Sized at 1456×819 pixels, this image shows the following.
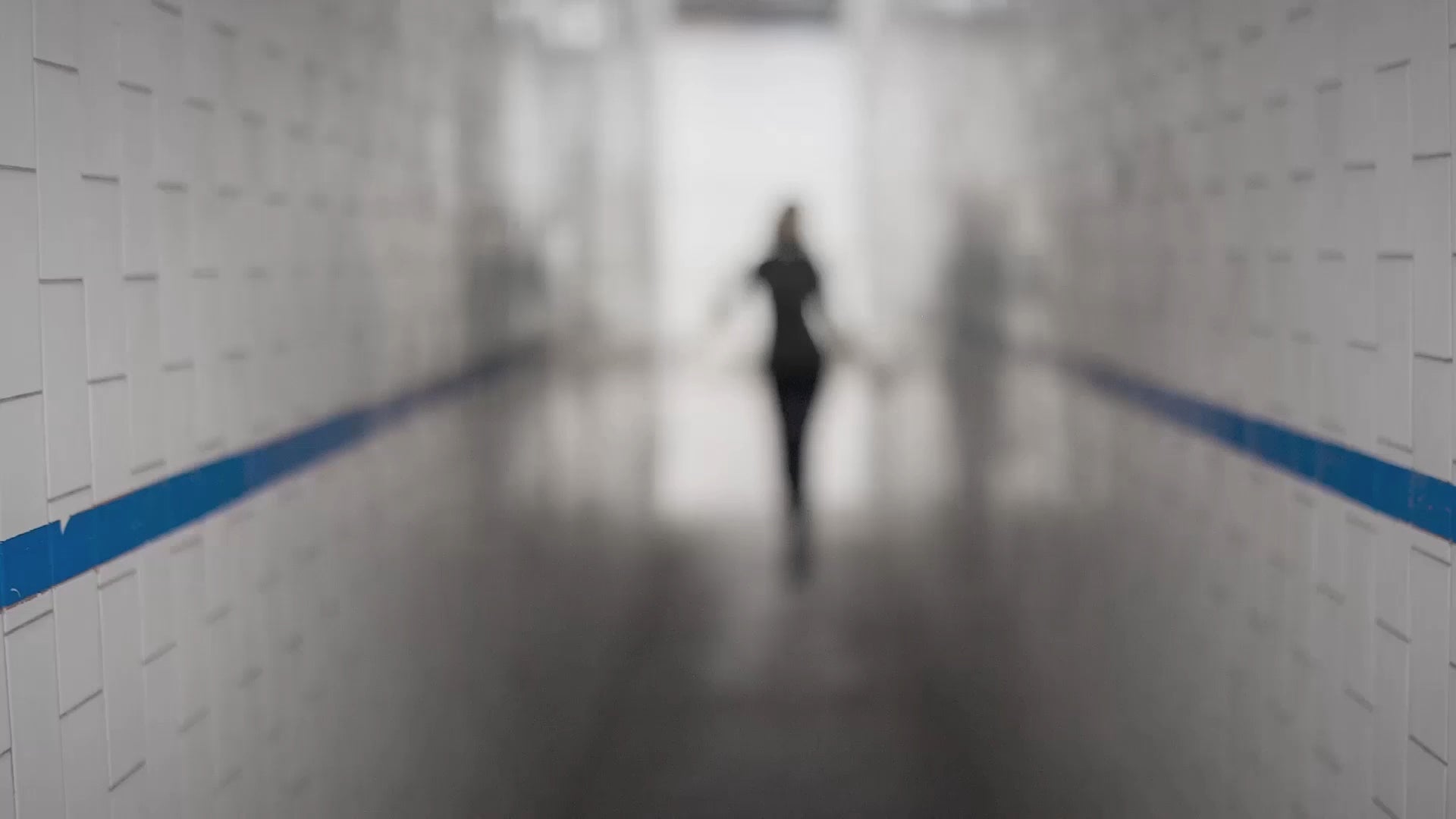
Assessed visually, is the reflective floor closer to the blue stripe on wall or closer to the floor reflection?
the floor reflection

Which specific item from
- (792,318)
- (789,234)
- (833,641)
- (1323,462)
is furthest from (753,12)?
(1323,462)

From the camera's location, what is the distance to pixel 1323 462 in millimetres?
2281

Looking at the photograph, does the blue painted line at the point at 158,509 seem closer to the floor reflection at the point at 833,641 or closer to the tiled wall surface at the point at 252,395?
the tiled wall surface at the point at 252,395

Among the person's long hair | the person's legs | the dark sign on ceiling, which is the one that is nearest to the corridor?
the person's legs

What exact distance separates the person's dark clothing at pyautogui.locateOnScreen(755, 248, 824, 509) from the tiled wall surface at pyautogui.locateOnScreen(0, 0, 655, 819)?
203 inches

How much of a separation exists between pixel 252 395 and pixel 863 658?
3.45m

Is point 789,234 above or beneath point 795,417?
above

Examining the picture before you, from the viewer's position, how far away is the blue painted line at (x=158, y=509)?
146cm

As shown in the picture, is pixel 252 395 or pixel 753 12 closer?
pixel 252 395

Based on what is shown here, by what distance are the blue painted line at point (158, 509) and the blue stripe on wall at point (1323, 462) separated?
153 cm

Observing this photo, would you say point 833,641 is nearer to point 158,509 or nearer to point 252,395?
point 252,395

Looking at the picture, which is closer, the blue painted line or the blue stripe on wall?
the blue painted line

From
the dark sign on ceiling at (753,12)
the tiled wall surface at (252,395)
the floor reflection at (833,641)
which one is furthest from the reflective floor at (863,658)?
the dark sign on ceiling at (753,12)

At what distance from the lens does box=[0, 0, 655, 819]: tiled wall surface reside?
1515 millimetres
